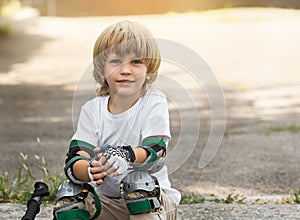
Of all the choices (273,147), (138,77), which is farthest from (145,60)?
(273,147)

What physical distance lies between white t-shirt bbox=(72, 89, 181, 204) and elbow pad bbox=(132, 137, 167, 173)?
1.5 inches

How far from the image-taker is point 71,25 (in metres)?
17.7

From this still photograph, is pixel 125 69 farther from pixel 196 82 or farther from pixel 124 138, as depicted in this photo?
pixel 196 82

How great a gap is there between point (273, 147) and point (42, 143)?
2031 mm

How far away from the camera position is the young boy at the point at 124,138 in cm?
275

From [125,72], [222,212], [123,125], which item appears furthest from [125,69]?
[222,212]

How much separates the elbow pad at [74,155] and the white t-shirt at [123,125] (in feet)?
0.07

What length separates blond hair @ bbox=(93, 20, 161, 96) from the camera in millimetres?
2848

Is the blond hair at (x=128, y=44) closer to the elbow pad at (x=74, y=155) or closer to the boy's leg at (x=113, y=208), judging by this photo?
the elbow pad at (x=74, y=155)

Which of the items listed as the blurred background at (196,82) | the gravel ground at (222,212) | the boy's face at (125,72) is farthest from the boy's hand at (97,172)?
the gravel ground at (222,212)

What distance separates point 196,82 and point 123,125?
1.20 metres

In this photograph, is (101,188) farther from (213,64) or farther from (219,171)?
(213,64)

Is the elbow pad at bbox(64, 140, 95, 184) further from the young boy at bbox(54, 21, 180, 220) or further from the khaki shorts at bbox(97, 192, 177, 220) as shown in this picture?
the khaki shorts at bbox(97, 192, 177, 220)

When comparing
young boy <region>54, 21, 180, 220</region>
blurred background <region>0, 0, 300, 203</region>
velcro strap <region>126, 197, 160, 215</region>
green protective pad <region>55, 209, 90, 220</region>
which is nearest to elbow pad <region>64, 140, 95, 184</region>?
young boy <region>54, 21, 180, 220</region>
